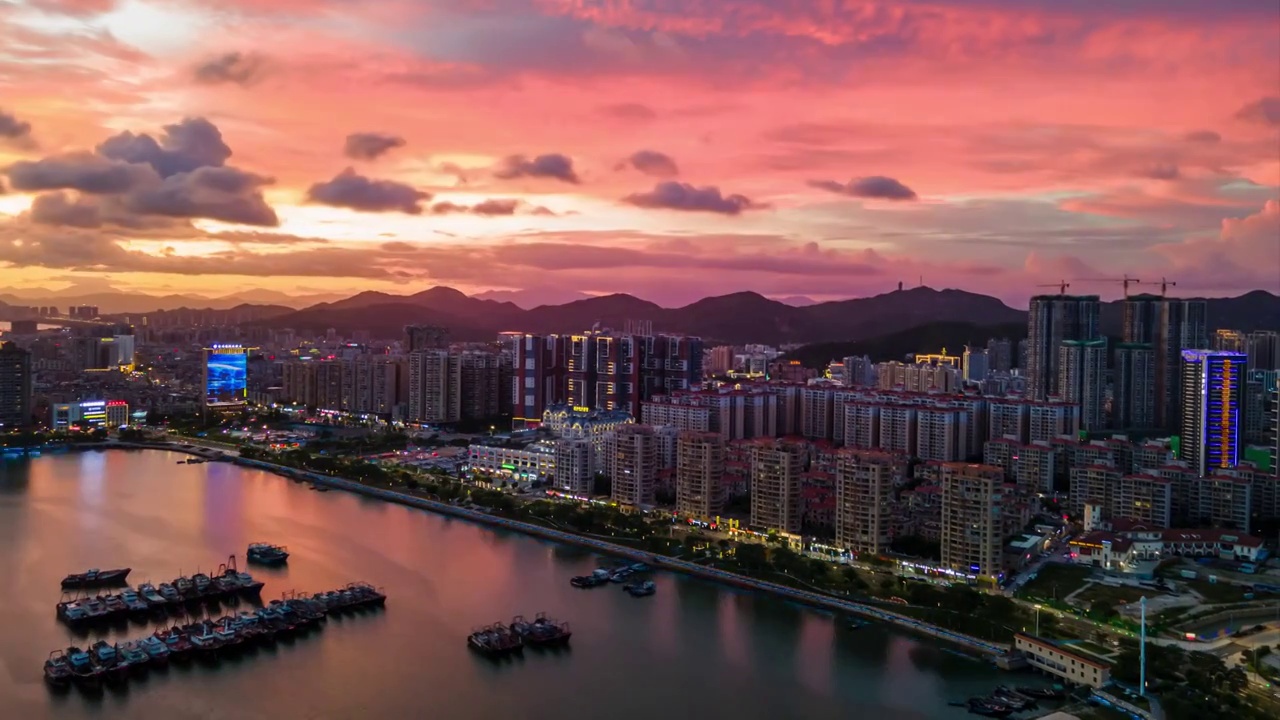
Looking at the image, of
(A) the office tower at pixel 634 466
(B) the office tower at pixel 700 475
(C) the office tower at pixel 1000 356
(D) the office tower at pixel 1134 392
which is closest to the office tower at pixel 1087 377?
(D) the office tower at pixel 1134 392

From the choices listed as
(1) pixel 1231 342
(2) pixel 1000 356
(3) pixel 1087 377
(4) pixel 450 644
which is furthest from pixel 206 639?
(2) pixel 1000 356

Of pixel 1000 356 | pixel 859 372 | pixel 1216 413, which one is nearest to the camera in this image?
pixel 1216 413

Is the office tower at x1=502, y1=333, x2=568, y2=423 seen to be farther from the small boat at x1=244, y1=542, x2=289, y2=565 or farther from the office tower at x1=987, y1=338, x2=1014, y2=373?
the office tower at x1=987, y1=338, x2=1014, y2=373

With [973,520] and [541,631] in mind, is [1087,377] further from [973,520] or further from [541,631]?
[541,631]

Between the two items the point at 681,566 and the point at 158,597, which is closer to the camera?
the point at 158,597

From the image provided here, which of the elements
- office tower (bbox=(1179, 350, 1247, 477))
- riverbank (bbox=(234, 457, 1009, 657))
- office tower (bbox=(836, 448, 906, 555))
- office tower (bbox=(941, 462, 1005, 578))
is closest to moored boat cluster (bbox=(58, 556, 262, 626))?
riverbank (bbox=(234, 457, 1009, 657))

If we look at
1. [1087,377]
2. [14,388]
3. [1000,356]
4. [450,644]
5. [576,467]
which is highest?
[1000,356]
